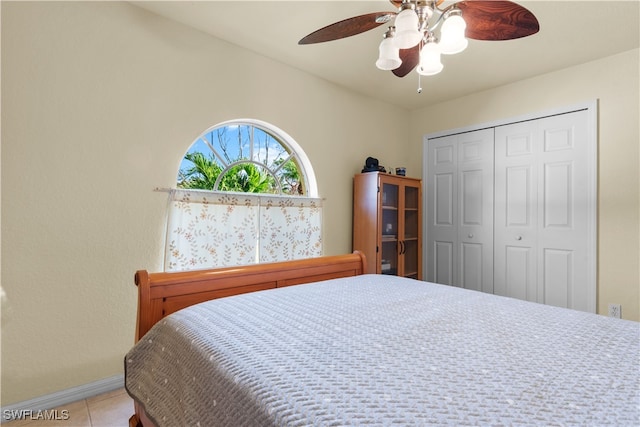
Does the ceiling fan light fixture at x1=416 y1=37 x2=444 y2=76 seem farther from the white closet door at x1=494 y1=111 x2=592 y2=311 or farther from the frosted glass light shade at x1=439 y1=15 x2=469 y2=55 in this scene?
the white closet door at x1=494 y1=111 x2=592 y2=311

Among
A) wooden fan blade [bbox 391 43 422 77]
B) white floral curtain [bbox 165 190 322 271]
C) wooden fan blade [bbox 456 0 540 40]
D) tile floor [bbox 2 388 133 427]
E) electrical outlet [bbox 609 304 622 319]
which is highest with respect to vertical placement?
wooden fan blade [bbox 391 43 422 77]

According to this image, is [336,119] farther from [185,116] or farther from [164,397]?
[164,397]

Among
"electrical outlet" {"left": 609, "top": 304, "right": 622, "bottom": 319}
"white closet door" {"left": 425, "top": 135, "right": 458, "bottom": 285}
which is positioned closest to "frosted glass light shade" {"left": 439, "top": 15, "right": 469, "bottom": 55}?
"white closet door" {"left": 425, "top": 135, "right": 458, "bottom": 285}

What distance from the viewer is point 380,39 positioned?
2.42m

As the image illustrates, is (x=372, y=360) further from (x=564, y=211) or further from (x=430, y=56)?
(x=564, y=211)

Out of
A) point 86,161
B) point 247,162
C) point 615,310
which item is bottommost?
point 615,310

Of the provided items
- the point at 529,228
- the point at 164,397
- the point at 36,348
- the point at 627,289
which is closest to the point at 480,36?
the point at 164,397

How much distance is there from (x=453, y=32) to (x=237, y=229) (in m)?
1.90

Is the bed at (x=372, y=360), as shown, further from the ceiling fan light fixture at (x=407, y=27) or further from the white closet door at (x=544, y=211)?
the white closet door at (x=544, y=211)

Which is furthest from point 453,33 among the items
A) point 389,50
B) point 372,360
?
point 372,360

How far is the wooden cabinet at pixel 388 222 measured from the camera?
3.12m

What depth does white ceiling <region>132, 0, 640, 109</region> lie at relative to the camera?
208cm

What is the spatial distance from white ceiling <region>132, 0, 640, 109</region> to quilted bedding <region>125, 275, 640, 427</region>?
1868 mm

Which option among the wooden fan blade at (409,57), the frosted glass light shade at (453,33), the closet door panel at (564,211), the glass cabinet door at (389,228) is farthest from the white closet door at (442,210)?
the frosted glass light shade at (453,33)
